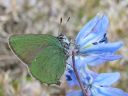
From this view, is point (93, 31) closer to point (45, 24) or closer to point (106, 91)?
point (106, 91)

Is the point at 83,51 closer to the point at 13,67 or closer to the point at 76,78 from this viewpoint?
the point at 76,78

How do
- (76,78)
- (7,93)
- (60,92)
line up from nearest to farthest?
(76,78), (7,93), (60,92)

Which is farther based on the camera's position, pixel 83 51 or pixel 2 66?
pixel 2 66

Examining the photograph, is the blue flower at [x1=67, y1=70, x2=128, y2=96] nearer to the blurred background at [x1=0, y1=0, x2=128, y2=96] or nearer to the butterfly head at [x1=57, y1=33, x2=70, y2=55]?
the butterfly head at [x1=57, y1=33, x2=70, y2=55]

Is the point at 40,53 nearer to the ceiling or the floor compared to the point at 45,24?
nearer to the floor

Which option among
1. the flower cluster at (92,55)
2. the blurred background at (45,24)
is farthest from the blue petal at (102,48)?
the blurred background at (45,24)

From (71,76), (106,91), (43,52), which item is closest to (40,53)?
(43,52)

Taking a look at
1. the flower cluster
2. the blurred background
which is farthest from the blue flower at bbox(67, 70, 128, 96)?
the blurred background

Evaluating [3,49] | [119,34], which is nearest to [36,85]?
[3,49]

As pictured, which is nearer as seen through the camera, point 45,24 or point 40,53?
point 40,53
